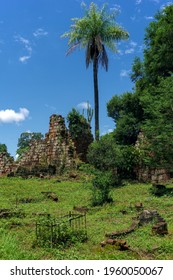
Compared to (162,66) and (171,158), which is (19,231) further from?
(162,66)

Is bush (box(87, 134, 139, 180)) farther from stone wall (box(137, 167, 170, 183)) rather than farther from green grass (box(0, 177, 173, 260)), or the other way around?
green grass (box(0, 177, 173, 260))

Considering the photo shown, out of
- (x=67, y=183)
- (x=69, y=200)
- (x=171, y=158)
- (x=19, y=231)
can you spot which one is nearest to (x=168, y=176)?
(x=171, y=158)

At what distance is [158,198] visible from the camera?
18.0 m

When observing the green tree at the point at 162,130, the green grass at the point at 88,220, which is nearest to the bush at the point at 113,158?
the green grass at the point at 88,220

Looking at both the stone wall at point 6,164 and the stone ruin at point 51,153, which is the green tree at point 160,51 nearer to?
the stone ruin at point 51,153

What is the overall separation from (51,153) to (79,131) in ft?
8.79

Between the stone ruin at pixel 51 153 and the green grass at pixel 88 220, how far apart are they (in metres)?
3.45

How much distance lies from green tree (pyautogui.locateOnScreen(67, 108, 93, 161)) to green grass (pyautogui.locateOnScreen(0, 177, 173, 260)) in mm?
5311

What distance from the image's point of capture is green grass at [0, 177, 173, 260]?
9.34 m

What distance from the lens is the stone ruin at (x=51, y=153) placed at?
28484 mm

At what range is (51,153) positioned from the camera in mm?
29266

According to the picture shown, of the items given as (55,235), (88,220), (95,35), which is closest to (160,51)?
(95,35)

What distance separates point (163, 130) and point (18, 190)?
8.51 meters

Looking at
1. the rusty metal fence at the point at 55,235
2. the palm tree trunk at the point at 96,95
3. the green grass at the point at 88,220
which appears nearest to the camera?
the green grass at the point at 88,220
